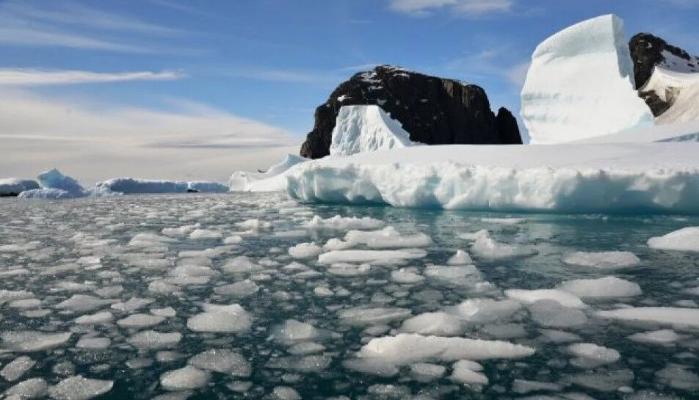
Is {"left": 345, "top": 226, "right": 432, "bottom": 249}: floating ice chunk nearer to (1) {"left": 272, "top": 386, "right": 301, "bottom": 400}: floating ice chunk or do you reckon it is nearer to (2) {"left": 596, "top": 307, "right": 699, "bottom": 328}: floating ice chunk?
(2) {"left": 596, "top": 307, "right": 699, "bottom": 328}: floating ice chunk

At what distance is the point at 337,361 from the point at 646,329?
1.60 m

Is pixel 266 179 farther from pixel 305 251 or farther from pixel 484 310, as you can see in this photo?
pixel 484 310

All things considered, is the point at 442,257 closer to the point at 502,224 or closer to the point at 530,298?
the point at 530,298

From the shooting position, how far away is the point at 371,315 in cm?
327

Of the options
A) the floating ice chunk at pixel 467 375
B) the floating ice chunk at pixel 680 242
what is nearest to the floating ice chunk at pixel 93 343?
the floating ice chunk at pixel 467 375

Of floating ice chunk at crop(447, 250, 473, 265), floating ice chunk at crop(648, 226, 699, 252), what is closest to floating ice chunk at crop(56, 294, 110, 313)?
floating ice chunk at crop(447, 250, 473, 265)

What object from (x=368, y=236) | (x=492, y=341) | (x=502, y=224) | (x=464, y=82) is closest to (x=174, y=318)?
(x=492, y=341)

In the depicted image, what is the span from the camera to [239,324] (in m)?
3.17

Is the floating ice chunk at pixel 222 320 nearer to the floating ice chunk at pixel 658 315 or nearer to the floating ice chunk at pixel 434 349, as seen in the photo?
the floating ice chunk at pixel 434 349

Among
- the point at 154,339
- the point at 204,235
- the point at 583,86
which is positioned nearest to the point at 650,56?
the point at 583,86

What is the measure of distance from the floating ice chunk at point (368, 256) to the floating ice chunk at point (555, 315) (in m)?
1.87

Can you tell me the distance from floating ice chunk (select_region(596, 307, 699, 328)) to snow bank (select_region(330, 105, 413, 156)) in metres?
25.6

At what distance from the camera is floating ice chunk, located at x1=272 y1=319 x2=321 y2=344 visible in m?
2.91

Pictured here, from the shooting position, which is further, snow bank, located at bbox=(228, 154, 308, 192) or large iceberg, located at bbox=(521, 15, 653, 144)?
snow bank, located at bbox=(228, 154, 308, 192)
